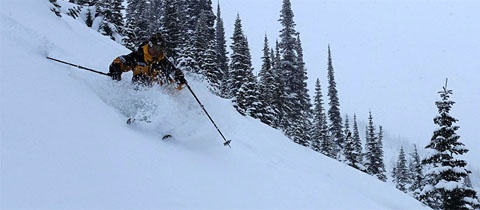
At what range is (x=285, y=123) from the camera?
3488cm

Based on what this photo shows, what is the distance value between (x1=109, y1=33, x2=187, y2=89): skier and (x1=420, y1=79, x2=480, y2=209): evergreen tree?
45.7 ft

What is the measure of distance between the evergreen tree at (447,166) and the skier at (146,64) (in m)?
13.9

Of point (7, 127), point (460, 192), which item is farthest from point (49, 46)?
point (460, 192)

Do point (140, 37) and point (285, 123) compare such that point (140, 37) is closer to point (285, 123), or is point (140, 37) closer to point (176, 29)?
point (176, 29)

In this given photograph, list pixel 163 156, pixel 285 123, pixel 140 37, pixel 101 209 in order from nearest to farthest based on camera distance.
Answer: pixel 101 209, pixel 163 156, pixel 285 123, pixel 140 37

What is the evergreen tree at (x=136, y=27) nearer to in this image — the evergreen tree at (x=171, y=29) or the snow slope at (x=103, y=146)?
the evergreen tree at (x=171, y=29)

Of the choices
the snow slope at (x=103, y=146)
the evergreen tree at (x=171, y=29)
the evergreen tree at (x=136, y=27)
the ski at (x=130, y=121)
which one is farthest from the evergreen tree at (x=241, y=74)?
the ski at (x=130, y=121)

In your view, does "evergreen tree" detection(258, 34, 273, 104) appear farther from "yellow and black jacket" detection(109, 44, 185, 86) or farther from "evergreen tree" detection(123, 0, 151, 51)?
"yellow and black jacket" detection(109, 44, 185, 86)

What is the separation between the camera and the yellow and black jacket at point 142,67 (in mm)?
7527

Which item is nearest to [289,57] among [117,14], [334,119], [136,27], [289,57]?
[289,57]

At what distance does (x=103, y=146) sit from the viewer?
5156 mm

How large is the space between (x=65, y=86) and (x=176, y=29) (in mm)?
30044

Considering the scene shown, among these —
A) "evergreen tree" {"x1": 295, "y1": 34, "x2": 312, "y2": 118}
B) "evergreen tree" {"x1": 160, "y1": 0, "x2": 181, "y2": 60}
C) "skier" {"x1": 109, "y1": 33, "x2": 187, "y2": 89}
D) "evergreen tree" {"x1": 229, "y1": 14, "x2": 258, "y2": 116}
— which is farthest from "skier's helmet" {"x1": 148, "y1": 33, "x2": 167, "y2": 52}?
"evergreen tree" {"x1": 295, "y1": 34, "x2": 312, "y2": 118}

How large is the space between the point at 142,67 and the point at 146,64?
0.37 ft
